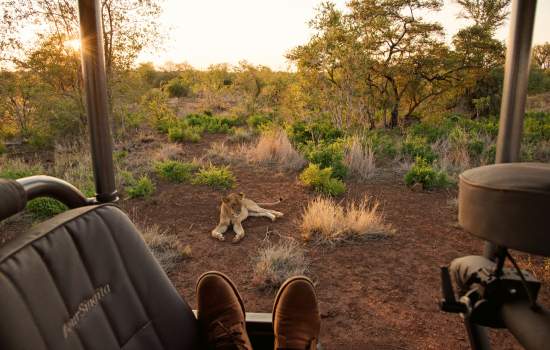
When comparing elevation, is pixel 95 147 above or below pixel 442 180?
above

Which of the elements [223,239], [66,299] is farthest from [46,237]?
[223,239]

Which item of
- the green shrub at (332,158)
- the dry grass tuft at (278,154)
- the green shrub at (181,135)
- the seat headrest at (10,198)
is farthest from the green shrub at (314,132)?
the seat headrest at (10,198)

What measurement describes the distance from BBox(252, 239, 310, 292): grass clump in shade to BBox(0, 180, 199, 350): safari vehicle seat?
1698 millimetres

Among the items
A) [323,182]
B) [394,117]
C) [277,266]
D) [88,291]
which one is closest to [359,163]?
[323,182]

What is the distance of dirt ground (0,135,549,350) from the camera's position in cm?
228

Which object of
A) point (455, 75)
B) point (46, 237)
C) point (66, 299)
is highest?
point (455, 75)

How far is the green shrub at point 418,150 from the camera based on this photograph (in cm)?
571

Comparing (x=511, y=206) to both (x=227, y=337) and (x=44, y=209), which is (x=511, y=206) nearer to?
(x=227, y=337)

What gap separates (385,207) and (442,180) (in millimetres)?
1056

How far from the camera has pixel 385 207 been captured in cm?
423

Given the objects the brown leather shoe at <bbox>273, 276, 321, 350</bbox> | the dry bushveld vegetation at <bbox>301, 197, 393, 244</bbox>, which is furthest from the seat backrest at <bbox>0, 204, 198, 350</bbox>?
the dry bushveld vegetation at <bbox>301, 197, 393, 244</bbox>

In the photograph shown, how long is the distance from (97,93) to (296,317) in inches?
38.2

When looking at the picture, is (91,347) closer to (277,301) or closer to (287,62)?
(277,301)

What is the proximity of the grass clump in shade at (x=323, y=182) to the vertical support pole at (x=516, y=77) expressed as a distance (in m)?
3.20
